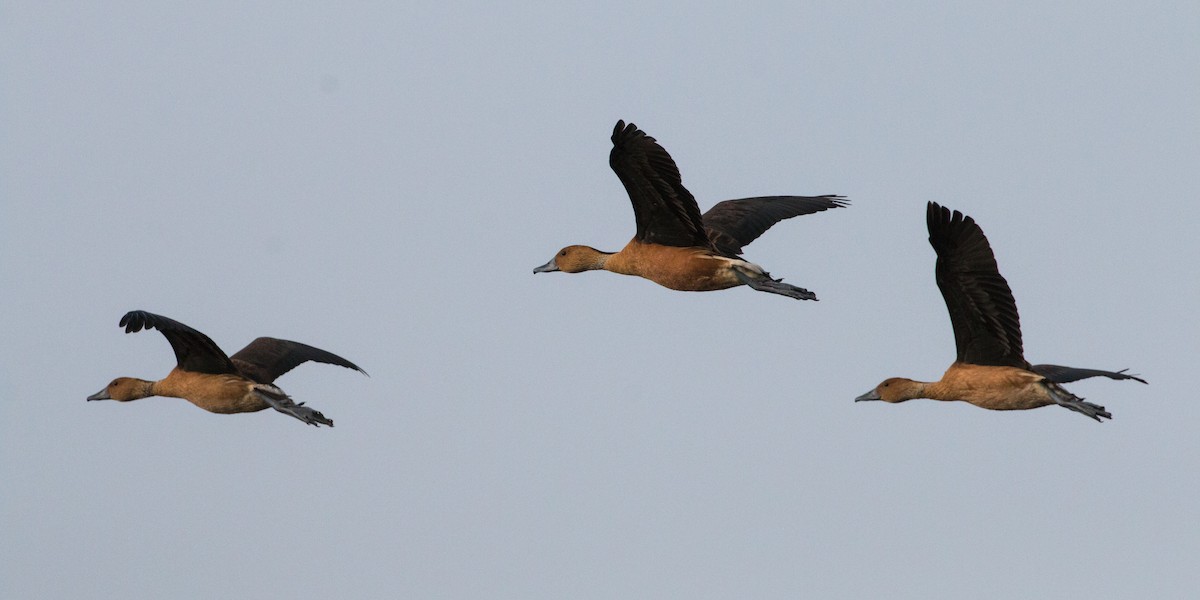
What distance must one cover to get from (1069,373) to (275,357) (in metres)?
7.96

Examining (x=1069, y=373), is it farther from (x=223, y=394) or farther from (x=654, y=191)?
(x=223, y=394)

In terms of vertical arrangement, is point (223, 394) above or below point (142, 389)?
below

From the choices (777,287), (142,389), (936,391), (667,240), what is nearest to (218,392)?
(142,389)

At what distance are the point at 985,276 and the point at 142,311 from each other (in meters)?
7.39

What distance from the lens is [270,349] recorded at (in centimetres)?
1920

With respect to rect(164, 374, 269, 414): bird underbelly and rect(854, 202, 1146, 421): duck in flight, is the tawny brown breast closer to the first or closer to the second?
rect(164, 374, 269, 414): bird underbelly

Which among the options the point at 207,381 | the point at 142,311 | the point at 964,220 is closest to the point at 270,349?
the point at 207,381

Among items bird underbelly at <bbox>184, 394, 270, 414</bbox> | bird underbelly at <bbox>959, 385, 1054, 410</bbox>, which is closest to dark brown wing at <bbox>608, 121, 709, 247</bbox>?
bird underbelly at <bbox>959, 385, 1054, 410</bbox>

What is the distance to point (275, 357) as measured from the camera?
62.5 ft

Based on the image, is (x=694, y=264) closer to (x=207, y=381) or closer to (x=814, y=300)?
(x=814, y=300)

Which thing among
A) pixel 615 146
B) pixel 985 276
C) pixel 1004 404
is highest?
pixel 615 146

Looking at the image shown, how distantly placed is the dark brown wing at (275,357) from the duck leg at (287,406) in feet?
2.80

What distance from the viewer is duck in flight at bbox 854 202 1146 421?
51.7ft

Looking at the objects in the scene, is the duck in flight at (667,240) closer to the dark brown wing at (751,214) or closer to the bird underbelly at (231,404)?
the dark brown wing at (751,214)
